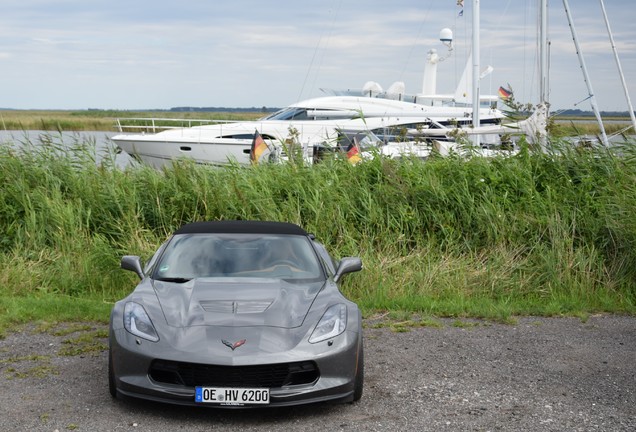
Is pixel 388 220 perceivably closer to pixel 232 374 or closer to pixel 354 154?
pixel 354 154

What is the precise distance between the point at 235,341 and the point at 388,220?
7234 millimetres

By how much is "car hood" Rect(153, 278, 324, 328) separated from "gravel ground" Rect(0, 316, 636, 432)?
68 centimetres

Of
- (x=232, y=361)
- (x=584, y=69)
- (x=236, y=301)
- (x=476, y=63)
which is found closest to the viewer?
(x=232, y=361)

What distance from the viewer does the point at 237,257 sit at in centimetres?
744

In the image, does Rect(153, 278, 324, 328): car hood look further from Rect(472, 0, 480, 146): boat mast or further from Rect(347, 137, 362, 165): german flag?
Rect(472, 0, 480, 146): boat mast

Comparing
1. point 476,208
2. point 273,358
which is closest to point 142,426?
point 273,358

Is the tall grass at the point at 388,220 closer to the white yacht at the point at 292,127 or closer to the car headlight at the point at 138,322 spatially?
the car headlight at the point at 138,322

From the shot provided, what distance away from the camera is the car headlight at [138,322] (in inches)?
243

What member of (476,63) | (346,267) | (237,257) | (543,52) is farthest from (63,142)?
(476,63)

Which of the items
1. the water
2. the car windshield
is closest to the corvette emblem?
the car windshield

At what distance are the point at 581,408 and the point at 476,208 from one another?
6869 mm

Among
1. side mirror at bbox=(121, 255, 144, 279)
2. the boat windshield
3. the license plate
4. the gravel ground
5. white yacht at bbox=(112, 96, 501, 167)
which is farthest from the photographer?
the boat windshield

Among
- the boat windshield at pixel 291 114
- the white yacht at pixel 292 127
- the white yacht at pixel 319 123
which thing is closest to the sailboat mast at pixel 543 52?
the white yacht at pixel 292 127

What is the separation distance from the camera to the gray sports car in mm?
Answer: 5902
